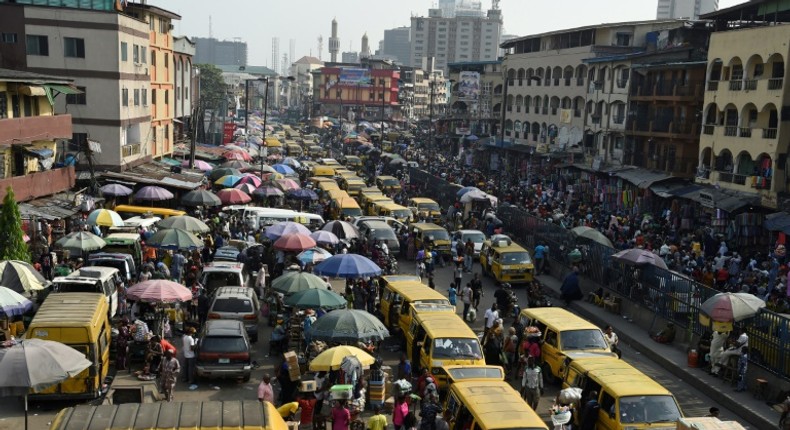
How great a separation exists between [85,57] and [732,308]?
3281cm

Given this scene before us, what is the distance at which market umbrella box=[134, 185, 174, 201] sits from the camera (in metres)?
36.6

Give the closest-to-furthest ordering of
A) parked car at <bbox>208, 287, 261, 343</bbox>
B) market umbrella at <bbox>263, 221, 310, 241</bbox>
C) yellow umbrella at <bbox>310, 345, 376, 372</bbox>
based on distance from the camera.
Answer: yellow umbrella at <bbox>310, 345, 376, 372</bbox> < parked car at <bbox>208, 287, 261, 343</bbox> < market umbrella at <bbox>263, 221, 310, 241</bbox>

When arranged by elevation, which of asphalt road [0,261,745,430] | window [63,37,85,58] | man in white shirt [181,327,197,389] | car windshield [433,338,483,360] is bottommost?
asphalt road [0,261,745,430]

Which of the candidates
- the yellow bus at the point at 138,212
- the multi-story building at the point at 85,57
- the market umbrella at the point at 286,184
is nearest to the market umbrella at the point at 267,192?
the market umbrella at the point at 286,184

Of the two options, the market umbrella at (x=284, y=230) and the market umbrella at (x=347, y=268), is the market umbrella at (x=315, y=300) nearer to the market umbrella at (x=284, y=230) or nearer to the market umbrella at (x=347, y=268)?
the market umbrella at (x=347, y=268)

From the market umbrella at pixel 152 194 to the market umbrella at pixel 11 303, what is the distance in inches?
692

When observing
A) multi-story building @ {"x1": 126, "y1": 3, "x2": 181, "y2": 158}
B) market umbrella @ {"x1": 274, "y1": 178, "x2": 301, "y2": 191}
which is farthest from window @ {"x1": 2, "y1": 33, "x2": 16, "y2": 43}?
market umbrella @ {"x1": 274, "y1": 178, "x2": 301, "y2": 191}

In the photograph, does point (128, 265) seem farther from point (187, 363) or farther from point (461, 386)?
point (461, 386)

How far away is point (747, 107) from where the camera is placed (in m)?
39.1

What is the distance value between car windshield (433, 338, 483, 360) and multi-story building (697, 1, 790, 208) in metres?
22.9

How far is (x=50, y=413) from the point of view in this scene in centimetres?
1639

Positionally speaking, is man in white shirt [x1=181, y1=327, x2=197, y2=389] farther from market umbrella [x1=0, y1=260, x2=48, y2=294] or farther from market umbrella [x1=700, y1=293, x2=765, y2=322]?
market umbrella [x1=700, y1=293, x2=765, y2=322]

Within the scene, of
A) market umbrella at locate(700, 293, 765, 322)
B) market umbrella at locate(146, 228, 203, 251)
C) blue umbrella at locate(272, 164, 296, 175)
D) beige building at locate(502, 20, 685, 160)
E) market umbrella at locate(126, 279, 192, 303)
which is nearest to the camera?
market umbrella at locate(700, 293, 765, 322)

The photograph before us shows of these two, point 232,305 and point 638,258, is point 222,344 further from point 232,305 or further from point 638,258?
point 638,258
